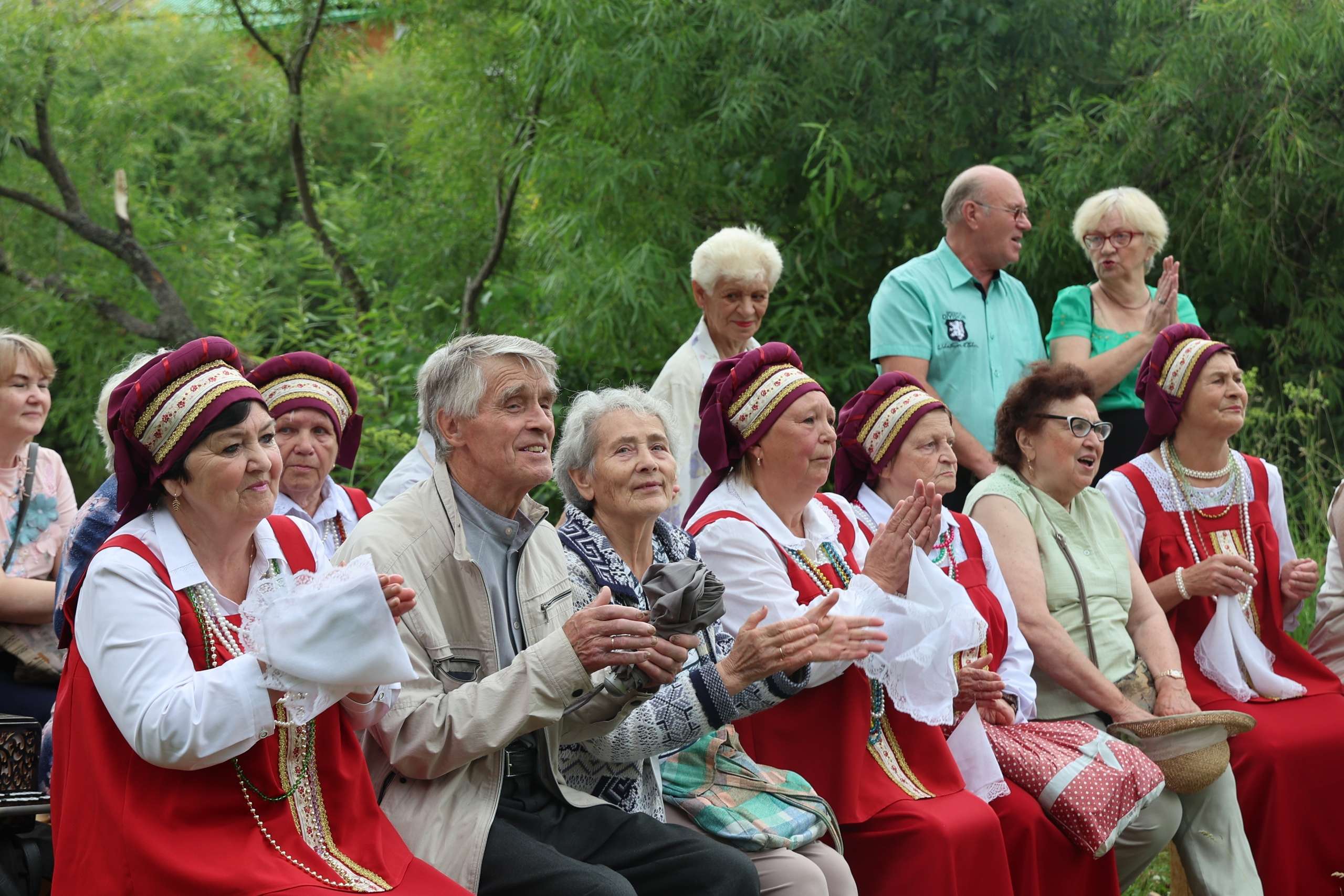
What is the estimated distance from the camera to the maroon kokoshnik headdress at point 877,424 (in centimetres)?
447

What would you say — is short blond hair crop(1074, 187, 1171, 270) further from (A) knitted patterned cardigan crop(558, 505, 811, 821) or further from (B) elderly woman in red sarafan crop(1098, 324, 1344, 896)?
(A) knitted patterned cardigan crop(558, 505, 811, 821)

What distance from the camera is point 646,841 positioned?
3.32 metres

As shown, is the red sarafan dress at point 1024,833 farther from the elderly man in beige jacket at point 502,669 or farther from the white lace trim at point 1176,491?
the elderly man in beige jacket at point 502,669

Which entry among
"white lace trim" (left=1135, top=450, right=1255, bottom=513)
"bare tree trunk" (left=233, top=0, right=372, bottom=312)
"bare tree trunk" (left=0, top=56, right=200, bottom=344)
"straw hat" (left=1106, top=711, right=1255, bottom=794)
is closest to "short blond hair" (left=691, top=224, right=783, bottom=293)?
"white lace trim" (left=1135, top=450, right=1255, bottom=513)

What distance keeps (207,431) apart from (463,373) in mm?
737

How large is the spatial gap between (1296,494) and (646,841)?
5558mm

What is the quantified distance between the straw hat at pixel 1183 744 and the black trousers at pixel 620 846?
1.74 m

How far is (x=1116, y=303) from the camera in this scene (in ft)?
19.0

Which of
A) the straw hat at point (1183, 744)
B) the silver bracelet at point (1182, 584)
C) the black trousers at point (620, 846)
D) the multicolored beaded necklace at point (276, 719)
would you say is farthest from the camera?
the silver bracelet at point (1182, 584)

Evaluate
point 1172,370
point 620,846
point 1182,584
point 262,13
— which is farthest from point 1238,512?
point 262,13

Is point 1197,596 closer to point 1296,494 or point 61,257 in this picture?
point 1296,494

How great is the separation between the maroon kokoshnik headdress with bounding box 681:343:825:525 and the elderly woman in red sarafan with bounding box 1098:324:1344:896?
1.59 metres

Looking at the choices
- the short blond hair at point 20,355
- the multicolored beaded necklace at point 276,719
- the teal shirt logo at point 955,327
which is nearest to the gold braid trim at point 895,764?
the multicolored beaded necklace at point 276,719

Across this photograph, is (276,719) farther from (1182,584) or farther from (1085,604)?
(1182,584)
